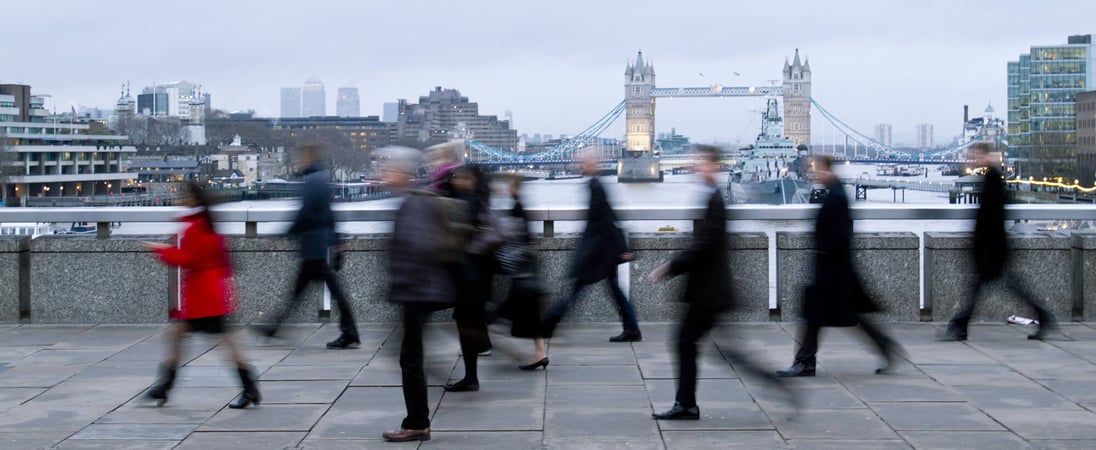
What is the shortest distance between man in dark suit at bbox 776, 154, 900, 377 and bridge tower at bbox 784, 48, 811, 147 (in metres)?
156

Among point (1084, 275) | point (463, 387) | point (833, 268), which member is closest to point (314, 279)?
Result: point (463, 387)

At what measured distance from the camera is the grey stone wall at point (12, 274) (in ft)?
35.3

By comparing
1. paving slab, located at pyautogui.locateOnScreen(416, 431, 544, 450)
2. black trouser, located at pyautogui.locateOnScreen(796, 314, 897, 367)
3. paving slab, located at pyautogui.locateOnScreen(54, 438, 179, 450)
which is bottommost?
paving slab, located at pyautogui.locateOnScreen(416, 431, 544, 450)

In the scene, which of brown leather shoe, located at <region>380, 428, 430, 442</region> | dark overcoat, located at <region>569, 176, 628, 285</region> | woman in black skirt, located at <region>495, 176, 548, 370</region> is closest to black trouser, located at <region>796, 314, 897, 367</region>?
dark overcoat, located at <region>569, 176, 628, 285</region>

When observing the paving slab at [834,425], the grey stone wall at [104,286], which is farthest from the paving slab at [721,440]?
the grey stone wall at [104,286]

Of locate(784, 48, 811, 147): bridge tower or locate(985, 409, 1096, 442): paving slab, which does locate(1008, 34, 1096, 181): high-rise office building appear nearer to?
locate(784, 48, 811, 147): bridge tower

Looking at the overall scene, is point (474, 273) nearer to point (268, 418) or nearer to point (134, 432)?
point (268, 418)

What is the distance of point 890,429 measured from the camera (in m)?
6.82

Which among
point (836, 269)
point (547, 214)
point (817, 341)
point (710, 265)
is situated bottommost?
point (817, 341)

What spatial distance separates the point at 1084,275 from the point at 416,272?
6.60 metres

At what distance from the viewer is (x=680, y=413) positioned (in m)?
7.01

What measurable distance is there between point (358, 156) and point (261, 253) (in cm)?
4382

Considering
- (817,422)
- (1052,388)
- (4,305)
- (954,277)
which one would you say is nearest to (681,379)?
(817,422)

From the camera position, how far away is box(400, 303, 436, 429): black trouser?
21.1 feet
